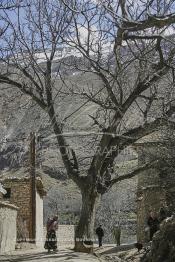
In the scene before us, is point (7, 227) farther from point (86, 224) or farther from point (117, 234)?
point (117, 234)

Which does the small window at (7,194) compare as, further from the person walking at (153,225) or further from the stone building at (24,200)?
the person walking at (153,225)

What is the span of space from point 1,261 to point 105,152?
4634 mm

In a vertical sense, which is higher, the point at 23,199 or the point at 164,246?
the point at 23,199

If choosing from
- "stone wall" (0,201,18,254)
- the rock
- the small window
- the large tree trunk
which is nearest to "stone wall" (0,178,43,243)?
the small window

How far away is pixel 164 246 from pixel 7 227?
11.3 m

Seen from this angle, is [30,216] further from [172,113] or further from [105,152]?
[172,113]

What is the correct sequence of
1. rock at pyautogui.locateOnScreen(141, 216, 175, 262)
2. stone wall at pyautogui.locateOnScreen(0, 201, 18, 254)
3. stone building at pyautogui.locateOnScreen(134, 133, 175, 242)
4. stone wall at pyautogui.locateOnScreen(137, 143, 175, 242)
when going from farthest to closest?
stone wall at pyautogui.locateOnScreen(137, 143, 175, 242), stone building at pyautogui.locateOnScreen(134, 133, 175, 242), stone wall at pyautogui.locateOnScreen(0, 201, 18, 254), rock at pyautogui.locateOnScreen(141, 216, 175, 262)

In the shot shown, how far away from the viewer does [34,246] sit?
25.3 meters

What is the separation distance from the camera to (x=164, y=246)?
36.0ft

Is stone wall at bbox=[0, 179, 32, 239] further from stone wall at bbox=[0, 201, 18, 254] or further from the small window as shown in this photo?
stone wall at bbox=[0, 201, 18, 254]

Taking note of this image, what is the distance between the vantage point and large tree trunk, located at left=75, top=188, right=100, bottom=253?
60.8 feet

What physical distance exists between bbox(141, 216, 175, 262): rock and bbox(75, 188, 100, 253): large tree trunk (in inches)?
266

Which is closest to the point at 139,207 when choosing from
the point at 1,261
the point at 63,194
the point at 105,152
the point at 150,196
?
the point at 150,196

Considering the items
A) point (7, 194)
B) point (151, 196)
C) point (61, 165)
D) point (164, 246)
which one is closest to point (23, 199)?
point (7, 194)
